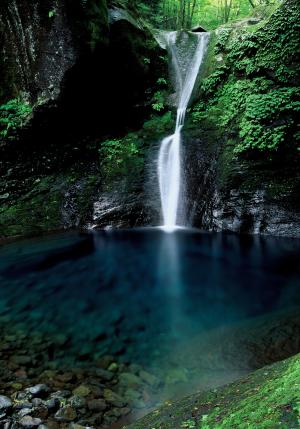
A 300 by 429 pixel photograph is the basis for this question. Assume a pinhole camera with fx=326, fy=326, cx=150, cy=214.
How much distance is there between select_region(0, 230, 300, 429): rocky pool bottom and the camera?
316 centimetres

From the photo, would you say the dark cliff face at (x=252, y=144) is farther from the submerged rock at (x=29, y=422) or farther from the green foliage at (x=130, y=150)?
the submerged rock at (x=29, y=422)

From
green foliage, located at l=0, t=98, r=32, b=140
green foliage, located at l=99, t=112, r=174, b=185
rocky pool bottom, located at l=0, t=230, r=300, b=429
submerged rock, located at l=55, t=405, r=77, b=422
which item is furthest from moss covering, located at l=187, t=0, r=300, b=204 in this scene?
submerged rock, located at l=55, t=405, r=77, b=422

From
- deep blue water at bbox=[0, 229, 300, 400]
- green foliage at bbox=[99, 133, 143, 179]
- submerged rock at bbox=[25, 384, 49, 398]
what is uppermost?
green foliage at bbox=[99, 133, 143, 179]

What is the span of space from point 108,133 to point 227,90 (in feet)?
14.2

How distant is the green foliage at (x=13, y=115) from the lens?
9492 millimetres

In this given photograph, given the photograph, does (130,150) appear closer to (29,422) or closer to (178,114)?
(178,114)

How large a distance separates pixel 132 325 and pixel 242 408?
2882 millimetres

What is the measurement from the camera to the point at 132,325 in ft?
15.3

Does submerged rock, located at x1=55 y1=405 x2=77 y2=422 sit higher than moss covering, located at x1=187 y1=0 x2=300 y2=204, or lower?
lower

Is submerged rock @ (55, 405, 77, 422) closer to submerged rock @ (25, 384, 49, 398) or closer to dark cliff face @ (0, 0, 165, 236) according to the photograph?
submerged rock @ (25, 384, 49, 398)

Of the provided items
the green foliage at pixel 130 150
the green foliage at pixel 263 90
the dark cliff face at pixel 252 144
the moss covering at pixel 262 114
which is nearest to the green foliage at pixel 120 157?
the green foliage at pixel 130 150

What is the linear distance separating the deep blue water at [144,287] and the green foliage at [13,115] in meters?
3.32

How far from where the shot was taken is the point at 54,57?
30.9 ft

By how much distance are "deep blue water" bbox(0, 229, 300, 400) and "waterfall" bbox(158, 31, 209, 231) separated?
1576 mm
